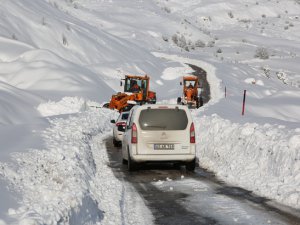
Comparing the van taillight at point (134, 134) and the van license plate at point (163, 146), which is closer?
the van license plate at point (163, 146)

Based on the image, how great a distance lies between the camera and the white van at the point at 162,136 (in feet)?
47.3

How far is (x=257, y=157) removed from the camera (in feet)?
44.1

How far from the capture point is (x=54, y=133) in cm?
1644

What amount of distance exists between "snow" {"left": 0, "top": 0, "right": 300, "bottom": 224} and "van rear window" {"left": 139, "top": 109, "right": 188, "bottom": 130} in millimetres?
1534

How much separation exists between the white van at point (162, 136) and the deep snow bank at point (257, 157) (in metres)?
1.11

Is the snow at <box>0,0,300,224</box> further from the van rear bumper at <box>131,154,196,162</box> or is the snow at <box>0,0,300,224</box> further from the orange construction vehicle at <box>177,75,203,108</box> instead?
the orange construction vehicle at <box>177,75,203,108</box>

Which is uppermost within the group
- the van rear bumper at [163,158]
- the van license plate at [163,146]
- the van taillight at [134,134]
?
the van taillight at [134,134]

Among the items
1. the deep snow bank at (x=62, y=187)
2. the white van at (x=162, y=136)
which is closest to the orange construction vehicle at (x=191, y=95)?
the deep snow bank at (x=62, y=187)

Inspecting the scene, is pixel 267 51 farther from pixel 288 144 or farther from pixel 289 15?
pixel 288 144

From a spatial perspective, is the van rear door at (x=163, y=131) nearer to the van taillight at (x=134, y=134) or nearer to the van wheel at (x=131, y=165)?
the van taillight at (x=134, y=134)

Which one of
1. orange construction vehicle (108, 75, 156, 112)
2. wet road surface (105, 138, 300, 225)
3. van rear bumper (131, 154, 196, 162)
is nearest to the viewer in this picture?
wet road surface (105, 138, 300, 225)

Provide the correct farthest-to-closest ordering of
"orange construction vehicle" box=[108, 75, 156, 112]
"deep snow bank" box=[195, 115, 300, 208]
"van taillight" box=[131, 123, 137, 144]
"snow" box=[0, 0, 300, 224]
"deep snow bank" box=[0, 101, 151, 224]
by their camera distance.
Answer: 1. "orange construction vehicle" box=[108, 75, 156, 112]
2. "van taillight" box=[131, 123, 137, 144]
3. "deep snow bank" box=[195, 115, 300, 208]
4. "snow" box=[0, 0, 300, 224]
5. "deep snow bank" box=[0, 101, 151, 224]

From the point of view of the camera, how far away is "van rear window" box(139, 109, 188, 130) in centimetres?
1452

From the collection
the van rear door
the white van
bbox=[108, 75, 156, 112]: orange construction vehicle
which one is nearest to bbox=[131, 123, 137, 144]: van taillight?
the white van
